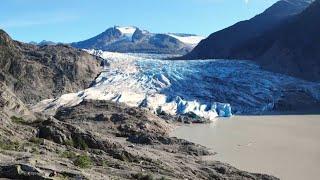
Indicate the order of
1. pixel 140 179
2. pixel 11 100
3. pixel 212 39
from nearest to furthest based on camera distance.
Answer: pixel 140 179
pixel 11 100
pixel 212 39

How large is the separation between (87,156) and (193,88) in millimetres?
41773

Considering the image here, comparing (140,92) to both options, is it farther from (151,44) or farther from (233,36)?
(151,44)

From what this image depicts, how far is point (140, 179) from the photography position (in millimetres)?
16906

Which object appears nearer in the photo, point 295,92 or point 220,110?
point 220,110

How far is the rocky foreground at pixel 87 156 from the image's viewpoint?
47.1 feet

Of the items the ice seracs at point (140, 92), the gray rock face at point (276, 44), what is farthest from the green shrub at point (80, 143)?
the gray rock face at point (276, 44)

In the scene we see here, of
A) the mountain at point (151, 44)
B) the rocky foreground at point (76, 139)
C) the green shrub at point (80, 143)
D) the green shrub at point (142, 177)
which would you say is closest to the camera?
the rocky foreground at point (76, 139)

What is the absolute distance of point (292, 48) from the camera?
246ft

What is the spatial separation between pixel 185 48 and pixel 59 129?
469 ft

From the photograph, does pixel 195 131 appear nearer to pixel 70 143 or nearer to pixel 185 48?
pixel 70 143

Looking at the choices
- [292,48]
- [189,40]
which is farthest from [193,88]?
[189,40]

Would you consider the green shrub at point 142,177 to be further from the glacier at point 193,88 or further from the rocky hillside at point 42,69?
the rocky hillside at point 42,69

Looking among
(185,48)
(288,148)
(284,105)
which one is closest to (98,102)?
(288,148)

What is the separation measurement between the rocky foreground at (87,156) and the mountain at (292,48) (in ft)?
134
